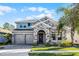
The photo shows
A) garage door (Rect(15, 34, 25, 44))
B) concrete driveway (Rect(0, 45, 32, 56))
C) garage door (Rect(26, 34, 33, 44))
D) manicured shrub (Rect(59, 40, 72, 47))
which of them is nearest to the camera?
concrete driveway (Rect(0, 45, 32, 56))

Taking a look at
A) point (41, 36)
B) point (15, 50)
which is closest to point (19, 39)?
point (15, 50)

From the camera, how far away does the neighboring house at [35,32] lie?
1554 centimetres

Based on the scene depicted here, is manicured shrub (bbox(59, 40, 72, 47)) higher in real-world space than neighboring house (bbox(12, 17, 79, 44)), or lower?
lower

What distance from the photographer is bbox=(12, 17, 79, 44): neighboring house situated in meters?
15.5

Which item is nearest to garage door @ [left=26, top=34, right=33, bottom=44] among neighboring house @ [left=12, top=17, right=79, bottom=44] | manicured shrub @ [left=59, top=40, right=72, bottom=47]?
neighboring house @ [left=12, top=17, right=79, bottom=44]

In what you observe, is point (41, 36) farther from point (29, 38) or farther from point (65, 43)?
point (65, 43)

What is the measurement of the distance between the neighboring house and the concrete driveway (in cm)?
16

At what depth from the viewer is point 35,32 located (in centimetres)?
1586

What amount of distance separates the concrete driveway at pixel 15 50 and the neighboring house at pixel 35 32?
0.52ft

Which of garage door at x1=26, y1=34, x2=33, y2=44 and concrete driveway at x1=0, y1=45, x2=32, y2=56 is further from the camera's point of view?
garage door at x1=26, y1=34, x2=33, y2=44

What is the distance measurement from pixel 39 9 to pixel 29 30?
92cm

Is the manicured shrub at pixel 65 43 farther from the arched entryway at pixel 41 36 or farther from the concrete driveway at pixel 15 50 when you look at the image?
the concrete driveway at pixel 15 50

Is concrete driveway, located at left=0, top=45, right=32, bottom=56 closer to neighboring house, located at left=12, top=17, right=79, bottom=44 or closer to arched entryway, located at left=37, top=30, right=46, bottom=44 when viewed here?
neighboring house, located at left=12, top=17, right=79, bottom=44

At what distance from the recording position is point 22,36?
15.8 m
